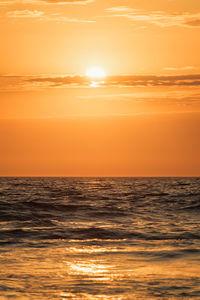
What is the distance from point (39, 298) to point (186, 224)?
49.2 ft

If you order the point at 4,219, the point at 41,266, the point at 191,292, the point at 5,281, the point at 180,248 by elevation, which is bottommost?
the point at 191,292

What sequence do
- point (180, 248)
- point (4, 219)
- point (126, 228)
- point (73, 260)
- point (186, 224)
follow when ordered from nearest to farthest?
point (73, 260) → point (180, 248) → point (126, 228) → point (186, 224) → point (4, 219)

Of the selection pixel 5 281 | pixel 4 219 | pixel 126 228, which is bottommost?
pixel 5 281

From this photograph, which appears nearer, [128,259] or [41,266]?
[41,266]

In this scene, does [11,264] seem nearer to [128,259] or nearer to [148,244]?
[128,259]

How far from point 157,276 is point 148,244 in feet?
18.3

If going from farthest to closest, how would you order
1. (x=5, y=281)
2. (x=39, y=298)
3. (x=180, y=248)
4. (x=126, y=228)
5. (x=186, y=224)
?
(x=186, y=224) → (x=126, y=228) → (x=180, y=248) → (x=5, y=281) → (x=39, y=298)

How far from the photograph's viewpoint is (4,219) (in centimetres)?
2550

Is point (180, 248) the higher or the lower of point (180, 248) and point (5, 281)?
the higher

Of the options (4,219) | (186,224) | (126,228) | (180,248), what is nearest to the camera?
A: (180,248)

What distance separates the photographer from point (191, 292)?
33.1 ft

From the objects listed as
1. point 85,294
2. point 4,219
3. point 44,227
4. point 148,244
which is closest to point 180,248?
point 148,244

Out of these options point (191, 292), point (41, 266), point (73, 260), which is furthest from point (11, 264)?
point (191, 292)

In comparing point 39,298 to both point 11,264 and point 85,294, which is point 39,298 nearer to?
point 85,294
